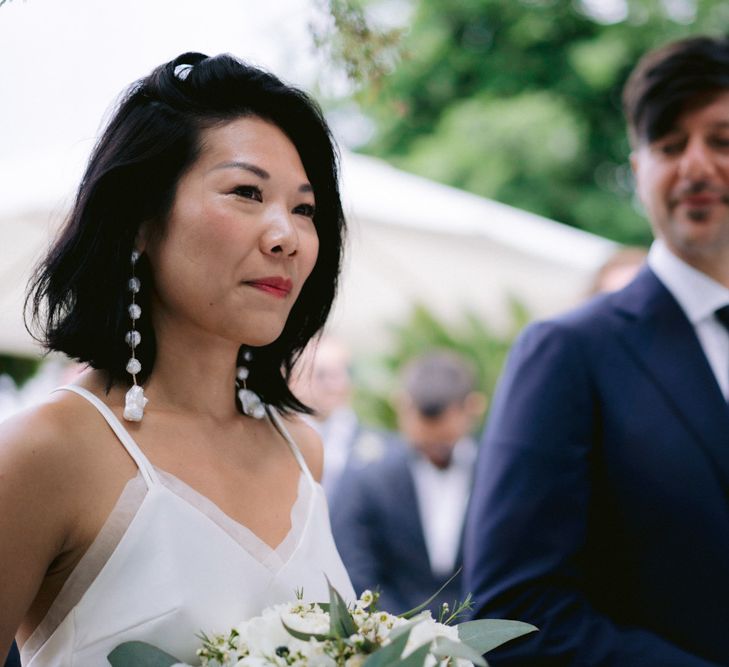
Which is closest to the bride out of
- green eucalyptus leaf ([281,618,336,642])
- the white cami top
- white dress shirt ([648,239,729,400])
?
the white cami top

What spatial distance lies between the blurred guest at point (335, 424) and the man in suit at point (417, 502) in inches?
6.8

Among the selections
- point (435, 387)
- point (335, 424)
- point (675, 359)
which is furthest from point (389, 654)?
point (335, 424)

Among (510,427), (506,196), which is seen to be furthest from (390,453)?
(506,196)

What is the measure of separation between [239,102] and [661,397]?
1.36m

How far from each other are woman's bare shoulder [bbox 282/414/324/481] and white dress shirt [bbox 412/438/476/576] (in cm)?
252

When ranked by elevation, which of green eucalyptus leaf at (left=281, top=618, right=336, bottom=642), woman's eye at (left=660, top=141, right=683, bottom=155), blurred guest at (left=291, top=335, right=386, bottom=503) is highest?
woman's eye at (left=660, top=141, right=683, bottom=155)

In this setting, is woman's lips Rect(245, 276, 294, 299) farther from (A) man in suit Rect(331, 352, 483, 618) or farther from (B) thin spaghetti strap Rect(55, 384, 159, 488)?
(A) man in suit Rect(331, 352, 483, 618)

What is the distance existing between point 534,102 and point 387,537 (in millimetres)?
10388

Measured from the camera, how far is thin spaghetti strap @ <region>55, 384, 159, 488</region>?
83.7 inches

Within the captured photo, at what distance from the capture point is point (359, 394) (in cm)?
1036

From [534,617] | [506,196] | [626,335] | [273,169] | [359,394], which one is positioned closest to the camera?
[273,169]

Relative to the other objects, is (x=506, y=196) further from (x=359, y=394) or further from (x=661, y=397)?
(x=661, y=397)

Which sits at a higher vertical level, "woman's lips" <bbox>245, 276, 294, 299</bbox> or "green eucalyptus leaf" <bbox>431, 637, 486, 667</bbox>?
"woman's lips" <bbox>245, 276, 294, 299</bbox>

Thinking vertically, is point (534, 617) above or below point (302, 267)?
below
